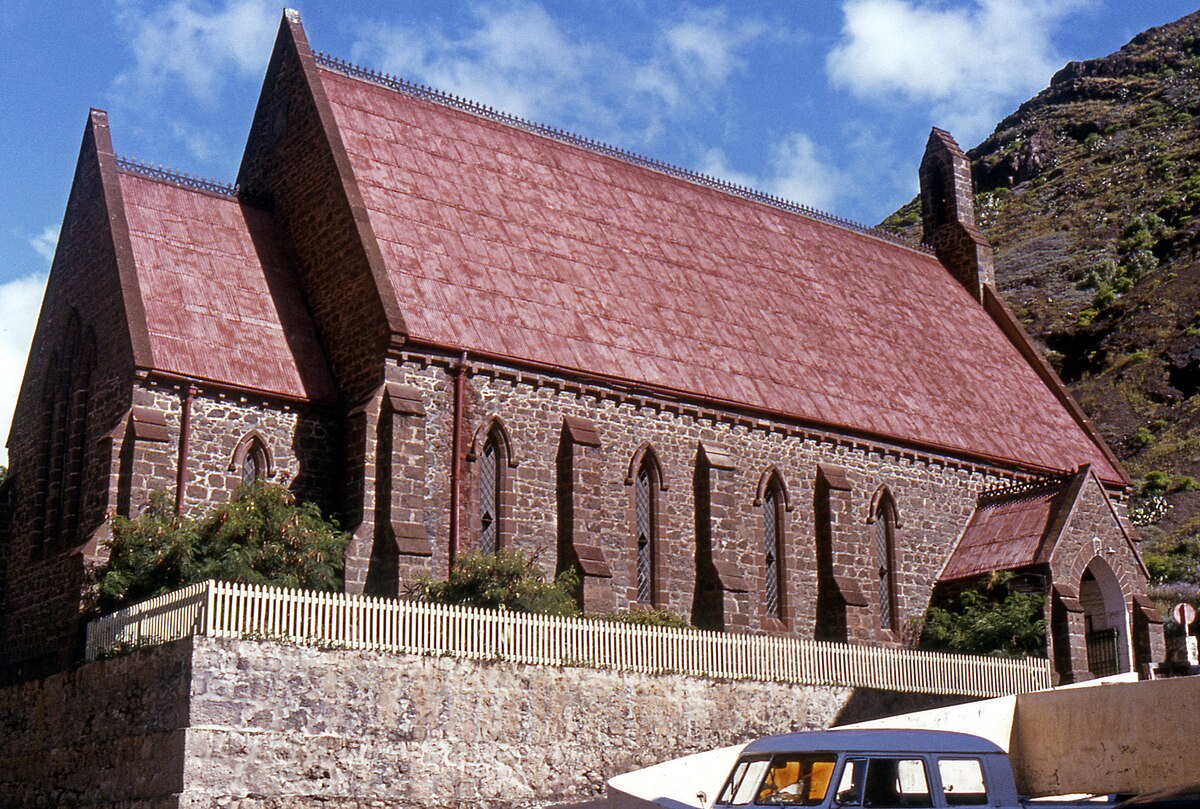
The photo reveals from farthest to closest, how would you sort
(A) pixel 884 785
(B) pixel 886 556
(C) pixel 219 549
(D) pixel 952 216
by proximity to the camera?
1. (D) pixel 952 216
2. (B) pixel 886 556
3. (C) pixel 219 549
4. (A) pixel 884 785

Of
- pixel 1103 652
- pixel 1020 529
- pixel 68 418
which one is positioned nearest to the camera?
pixel 68 418

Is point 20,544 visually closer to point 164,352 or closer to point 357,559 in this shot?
point 164,352

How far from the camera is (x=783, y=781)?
15.3 meters

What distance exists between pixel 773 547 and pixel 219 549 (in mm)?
14114

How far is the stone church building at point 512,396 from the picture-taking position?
2898cm

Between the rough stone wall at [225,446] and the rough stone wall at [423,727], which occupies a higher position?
the rough stone wall at [225,446]

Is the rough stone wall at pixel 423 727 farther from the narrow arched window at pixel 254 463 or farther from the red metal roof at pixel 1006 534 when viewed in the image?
the red metal roof at pixel 1006 534

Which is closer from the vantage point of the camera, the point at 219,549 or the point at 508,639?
the point at 508,639

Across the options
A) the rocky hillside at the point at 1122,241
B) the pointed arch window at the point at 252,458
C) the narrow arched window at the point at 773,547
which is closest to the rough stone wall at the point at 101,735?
the pointed arch window at the point at 252,458

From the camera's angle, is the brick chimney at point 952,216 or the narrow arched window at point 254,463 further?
the brick chimney at point 952,216

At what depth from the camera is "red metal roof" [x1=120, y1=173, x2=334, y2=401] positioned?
2911 centimetres

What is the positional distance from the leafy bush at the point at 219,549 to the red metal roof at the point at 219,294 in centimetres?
331

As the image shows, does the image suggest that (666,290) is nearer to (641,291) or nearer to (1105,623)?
(641,291)

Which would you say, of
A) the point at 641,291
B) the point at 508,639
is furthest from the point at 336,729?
the point at 641,291
